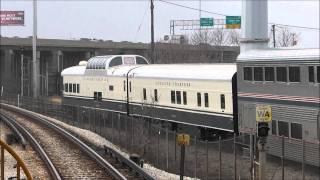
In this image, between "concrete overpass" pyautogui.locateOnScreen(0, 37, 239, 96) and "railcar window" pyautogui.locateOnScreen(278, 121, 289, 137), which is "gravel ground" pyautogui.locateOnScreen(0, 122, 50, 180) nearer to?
"railcar window" pyautogui.locateOnScreen(278, 121, 289, 137)

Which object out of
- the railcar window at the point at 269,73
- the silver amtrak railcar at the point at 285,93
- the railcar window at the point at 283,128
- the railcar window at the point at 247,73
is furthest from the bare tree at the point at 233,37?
the railcar window at the point at 283,128

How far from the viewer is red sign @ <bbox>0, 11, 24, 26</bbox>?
116 meters

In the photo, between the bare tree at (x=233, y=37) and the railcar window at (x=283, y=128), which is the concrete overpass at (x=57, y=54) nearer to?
the bare tree at (x=233, y=37)

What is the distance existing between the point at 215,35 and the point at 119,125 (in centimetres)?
8189

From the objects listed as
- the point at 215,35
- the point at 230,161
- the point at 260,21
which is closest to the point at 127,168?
the point at 230,161

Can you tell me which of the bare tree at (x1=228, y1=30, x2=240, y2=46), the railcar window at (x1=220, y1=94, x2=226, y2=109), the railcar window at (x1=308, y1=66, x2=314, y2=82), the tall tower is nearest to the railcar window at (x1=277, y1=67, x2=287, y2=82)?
the railcar window at (x1=308, y1=66, x2=314, y2=82)

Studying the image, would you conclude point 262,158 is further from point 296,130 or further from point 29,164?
point 29,164

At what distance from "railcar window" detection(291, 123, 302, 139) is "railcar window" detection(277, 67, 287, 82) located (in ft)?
5.57

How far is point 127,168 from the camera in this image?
63.1 feet

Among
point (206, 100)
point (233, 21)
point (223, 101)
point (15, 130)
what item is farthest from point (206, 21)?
point (223, 101)

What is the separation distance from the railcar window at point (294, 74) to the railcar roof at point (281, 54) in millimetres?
385

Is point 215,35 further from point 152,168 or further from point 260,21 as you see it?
point 152,168

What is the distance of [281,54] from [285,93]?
1.39 metres

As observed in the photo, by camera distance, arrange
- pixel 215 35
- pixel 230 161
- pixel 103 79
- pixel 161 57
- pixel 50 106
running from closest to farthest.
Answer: pixel 230 161 < pixel 103 79 < pixel 50 106 < pixel 161 57 < pixel 215 35
